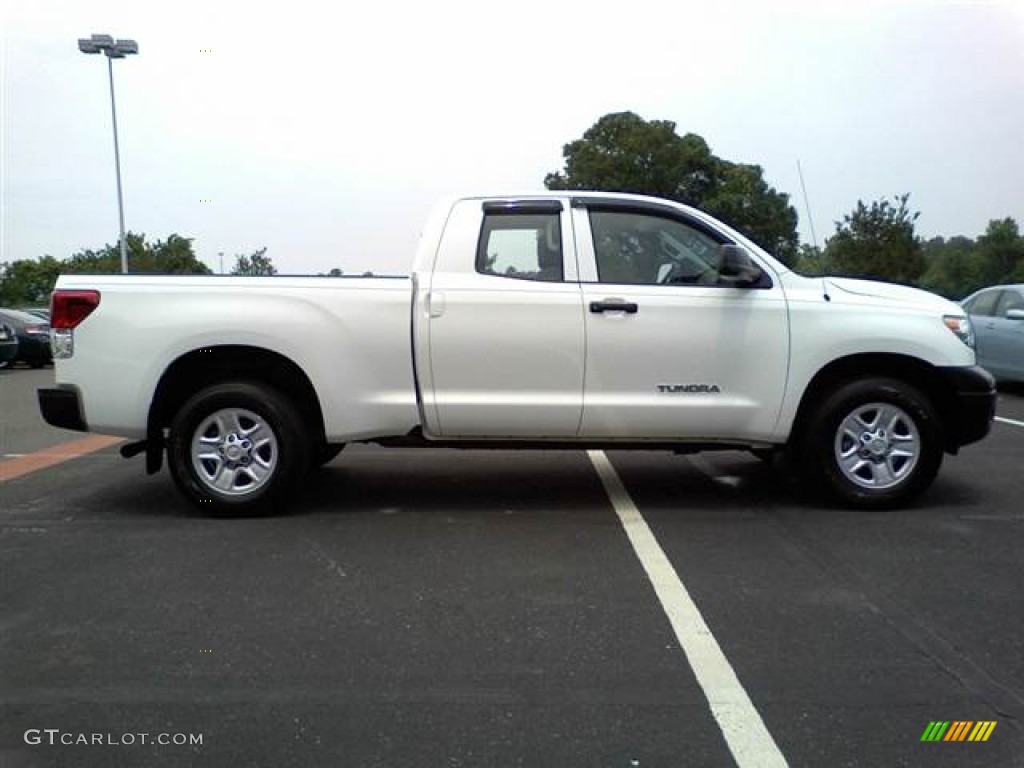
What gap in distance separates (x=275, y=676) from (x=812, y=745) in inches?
77.6

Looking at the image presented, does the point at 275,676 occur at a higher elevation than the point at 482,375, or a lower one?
lower

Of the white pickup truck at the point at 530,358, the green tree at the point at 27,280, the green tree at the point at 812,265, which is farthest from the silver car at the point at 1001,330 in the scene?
the green tree at the point at 27,280

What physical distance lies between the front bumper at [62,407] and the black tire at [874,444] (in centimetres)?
458

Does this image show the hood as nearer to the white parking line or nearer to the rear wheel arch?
the white parking line

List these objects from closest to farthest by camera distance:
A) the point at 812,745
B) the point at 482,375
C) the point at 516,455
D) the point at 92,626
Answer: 1. the point at 812,745
2. the point at 92,626
3. the point at 482,375
4. the point at 516,455

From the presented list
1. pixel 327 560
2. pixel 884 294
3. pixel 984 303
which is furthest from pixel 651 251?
pixel 984 303

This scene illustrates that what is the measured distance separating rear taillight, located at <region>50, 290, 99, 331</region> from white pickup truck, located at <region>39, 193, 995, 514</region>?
0.04 feet

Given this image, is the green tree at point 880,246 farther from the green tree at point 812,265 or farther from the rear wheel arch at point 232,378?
→ the rear wheel arch at point 232,378

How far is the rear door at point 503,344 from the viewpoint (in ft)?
17.7

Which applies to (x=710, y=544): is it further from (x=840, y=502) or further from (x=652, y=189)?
(x=652, y=189)

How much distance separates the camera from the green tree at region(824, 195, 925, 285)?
32000 mm

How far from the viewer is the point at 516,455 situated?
25.4ft

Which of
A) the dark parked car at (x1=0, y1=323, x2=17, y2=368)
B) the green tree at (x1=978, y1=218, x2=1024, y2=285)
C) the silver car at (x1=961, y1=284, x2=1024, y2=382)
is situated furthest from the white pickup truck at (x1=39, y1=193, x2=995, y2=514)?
the green tree at (x1=978, y1=218, x2=1024, y2=285)

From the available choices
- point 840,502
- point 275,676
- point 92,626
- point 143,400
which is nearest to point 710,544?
point 840,502
